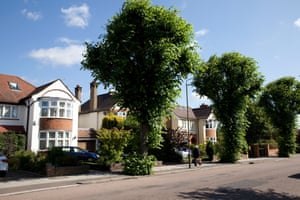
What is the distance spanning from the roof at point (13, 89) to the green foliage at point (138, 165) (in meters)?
16.8

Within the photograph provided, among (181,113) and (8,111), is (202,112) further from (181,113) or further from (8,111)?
(8,111)

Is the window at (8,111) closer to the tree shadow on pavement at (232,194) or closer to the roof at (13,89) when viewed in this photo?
the roof at (13,89)

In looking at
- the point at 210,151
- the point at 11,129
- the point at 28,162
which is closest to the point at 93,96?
the point at 11,129

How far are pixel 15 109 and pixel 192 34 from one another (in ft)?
65.7

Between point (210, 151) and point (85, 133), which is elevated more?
point (85, 133)

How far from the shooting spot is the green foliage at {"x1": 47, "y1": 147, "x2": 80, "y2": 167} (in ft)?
55.2

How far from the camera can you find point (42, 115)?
28047 mm

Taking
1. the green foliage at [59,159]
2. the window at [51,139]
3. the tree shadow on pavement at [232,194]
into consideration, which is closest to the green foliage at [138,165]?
the green foliage at [59,159]


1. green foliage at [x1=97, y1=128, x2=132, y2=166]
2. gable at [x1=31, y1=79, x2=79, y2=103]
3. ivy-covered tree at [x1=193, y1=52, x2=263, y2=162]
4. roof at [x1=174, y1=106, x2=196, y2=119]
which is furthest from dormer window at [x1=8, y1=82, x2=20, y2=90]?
roof at [x1=174, y1=106, x2=196, y2=119]

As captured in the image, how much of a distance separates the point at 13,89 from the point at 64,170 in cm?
1770

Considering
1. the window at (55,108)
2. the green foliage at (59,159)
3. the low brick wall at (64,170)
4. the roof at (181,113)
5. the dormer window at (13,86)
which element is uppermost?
the dormer window at (13,86)

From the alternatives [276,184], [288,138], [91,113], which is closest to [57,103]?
[91,113]

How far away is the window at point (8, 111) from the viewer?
27.2m

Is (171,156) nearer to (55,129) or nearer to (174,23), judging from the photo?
(55,129)
